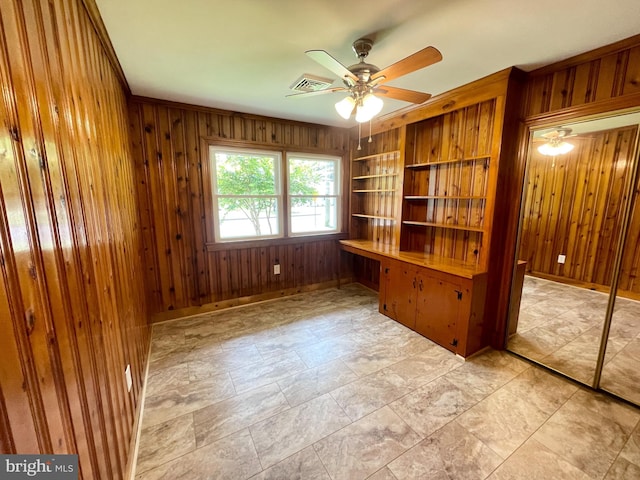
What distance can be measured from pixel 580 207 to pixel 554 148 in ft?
1.99

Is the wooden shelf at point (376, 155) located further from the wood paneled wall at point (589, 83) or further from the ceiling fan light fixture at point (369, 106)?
the ceiling fan light fixture at point (369, 106)

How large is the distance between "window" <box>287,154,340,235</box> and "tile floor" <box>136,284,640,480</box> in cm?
189

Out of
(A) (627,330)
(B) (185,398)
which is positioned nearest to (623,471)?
(A) (627,330)

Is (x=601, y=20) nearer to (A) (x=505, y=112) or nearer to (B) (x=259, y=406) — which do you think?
(A) (x=505, y=112)

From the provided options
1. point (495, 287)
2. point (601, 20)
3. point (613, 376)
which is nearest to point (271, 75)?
point (601, 20)

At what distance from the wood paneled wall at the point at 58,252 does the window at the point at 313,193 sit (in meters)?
2.52

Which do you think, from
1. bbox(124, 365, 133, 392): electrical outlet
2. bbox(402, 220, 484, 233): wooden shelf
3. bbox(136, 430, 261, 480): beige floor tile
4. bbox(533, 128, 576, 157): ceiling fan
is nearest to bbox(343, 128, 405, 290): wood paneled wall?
bbox(402, 220, 484, 233): wooden shelf

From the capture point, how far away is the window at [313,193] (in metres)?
3.95

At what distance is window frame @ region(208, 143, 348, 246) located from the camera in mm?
3326

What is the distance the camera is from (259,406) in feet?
6.37

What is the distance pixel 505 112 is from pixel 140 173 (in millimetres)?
3726

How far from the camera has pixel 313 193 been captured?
414 centimetres

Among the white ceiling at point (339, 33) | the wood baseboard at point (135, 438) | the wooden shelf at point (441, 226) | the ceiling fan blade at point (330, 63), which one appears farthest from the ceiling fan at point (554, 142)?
the wood baseboard at point (135, 438)

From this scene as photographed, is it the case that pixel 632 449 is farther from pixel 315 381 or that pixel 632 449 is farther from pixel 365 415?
pixel 315 381
